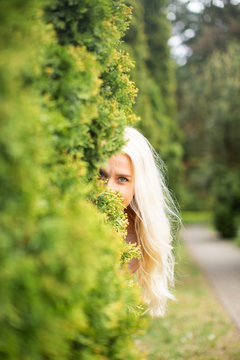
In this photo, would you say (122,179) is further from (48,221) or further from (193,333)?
(193,333)

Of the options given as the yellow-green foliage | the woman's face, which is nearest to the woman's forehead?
the woman's face

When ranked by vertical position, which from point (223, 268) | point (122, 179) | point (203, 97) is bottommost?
point (122, 179)

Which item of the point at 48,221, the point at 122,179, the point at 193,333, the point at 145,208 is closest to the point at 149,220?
the point at 145,208

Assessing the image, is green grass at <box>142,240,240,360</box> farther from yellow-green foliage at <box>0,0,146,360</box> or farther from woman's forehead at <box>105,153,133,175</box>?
yellow-green foliage at <box>0,0,146,360</box>

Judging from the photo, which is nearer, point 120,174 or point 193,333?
point 120,174

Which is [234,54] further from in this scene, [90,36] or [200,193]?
[200,193]

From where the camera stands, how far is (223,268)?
1287 centimetres

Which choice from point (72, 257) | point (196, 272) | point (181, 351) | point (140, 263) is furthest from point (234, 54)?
point (72, 257)

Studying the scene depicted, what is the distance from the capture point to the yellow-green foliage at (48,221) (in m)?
1.31

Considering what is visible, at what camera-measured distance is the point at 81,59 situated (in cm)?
187

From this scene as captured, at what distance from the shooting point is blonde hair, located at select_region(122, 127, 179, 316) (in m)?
2.80

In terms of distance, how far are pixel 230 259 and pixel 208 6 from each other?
43.0 ft

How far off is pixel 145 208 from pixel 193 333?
4.30 m

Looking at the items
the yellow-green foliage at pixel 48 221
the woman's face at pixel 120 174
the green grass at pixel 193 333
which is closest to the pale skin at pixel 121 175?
the woman's face at pixel 120 174
